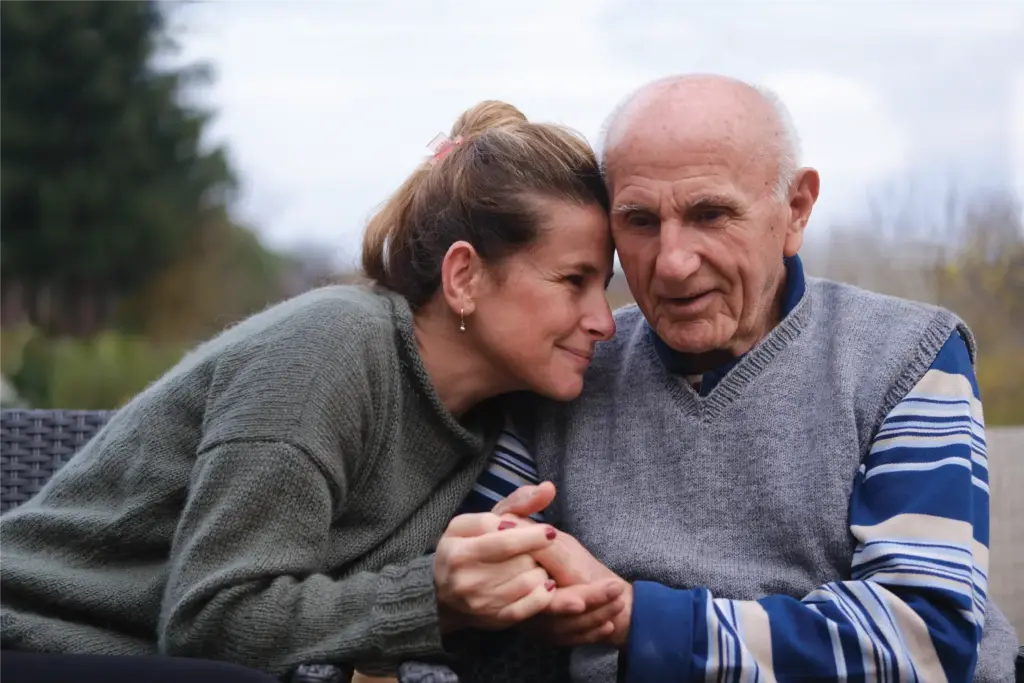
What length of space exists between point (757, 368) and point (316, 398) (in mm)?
858

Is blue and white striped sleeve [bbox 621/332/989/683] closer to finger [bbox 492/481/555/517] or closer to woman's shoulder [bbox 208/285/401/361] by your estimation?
finger [bbox 492/481/555/517]

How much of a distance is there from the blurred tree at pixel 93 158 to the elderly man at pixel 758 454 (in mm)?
10228

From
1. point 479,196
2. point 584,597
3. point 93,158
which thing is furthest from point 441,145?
point 93,158

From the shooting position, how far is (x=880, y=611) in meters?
1.90

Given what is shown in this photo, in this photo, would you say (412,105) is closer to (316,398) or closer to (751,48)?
(751,48)

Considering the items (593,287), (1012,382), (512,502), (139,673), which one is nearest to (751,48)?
(1012,382)

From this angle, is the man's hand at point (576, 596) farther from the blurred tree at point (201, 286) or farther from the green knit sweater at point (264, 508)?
the blurred tree at point (201, 286)

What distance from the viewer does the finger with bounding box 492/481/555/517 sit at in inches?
79.8

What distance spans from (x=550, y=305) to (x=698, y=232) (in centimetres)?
32

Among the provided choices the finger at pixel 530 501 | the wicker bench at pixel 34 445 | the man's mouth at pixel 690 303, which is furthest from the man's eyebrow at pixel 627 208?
the wicker bench at pixel 34 445

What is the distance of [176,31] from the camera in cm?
1188

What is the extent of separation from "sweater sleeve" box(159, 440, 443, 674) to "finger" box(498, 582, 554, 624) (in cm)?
12

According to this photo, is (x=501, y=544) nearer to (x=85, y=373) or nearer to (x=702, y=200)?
(x=702, y=200)

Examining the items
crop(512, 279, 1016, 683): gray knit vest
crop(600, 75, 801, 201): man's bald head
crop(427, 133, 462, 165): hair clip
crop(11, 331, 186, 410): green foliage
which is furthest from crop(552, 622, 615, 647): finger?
crop(11, 331, 186, 410): green foliage
